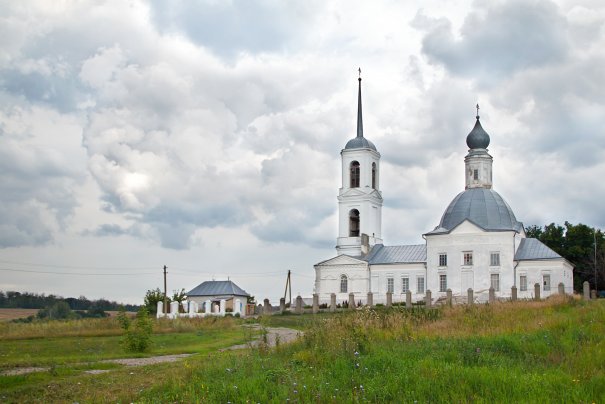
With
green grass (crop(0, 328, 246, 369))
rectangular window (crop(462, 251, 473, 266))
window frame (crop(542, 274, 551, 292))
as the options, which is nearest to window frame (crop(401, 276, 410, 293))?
rectangular window (crop(462, 251, 473, 266))

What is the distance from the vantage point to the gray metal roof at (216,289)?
6106 cm

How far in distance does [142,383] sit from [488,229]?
41.5 m

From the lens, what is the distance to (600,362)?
12.3 m

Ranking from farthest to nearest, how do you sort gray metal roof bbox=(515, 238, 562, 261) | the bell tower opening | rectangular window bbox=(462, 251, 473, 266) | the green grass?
the bell tower opening
rectangular window bbox=(462, 251, 473, 266)
gray metal roof bbox=(515, 238, 562, 261)
the green grass

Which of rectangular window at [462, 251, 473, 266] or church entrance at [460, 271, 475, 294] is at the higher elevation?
rectangular window at [462, 251, 473, 266]

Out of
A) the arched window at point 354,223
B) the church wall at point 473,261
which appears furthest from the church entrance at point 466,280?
the arched window at point 354,223

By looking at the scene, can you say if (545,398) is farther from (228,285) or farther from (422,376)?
(228,285)

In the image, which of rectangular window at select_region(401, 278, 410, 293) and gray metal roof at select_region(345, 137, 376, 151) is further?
gray metal roof at select_region(345, 137, 376, 151)

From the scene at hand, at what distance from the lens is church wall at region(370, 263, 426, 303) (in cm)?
5584

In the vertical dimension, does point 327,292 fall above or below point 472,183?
below

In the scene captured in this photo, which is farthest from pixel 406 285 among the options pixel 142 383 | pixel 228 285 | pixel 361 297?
pixel 142 383

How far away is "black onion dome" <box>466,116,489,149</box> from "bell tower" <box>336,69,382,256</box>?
705 centimetres

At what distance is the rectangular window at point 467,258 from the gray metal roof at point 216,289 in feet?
58.9

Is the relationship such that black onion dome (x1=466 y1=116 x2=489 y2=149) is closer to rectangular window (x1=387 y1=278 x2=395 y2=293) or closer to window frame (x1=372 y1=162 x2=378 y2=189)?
window frame (x1=372 y1=162 x2=378 y2=189)
